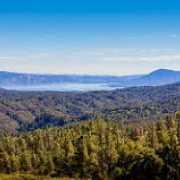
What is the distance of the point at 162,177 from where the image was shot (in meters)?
112

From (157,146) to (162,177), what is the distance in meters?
11.3

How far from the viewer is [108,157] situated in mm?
124500

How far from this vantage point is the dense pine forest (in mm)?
112619

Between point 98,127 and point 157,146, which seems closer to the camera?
point 157,146

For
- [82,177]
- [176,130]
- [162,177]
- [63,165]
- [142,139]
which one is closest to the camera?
[162,177]

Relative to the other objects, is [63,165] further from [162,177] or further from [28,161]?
[162,177]

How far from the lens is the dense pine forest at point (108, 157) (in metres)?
113

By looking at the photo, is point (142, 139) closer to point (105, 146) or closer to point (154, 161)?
point (105, 146)

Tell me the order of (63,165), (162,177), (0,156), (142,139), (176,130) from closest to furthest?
1. (162,177)
2. (176,130)
3. (63,165)
4. (142,139)
5. (0,156)

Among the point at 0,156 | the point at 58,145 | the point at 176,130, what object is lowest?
the point at 0,156

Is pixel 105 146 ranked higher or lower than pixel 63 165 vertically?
higher

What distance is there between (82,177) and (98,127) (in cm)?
2108

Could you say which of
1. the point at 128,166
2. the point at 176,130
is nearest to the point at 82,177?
the point at 128,166

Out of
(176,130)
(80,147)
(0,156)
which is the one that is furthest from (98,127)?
(0,156)
